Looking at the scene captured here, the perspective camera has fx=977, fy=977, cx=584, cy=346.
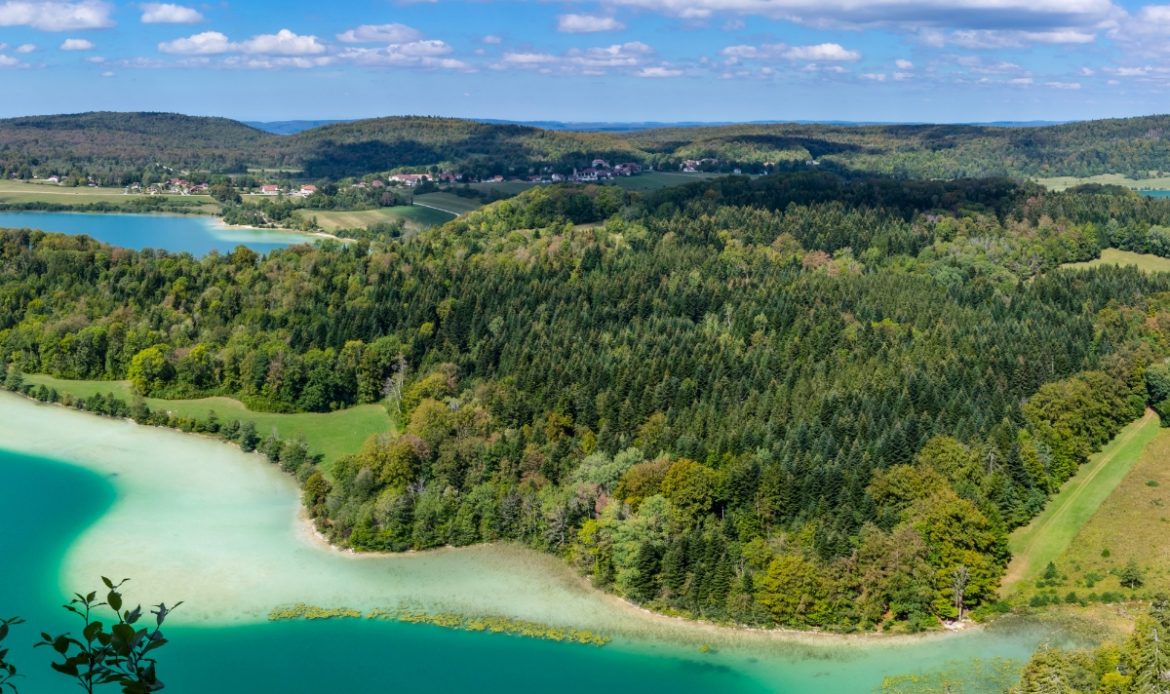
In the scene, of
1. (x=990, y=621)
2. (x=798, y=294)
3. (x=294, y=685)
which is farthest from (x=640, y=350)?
(x=294, y=685)

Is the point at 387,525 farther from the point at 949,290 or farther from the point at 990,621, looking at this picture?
the point at 949,290

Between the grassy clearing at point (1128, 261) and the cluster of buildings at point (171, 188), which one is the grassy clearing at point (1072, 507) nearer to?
the grassy clearing at point (1128, 261)

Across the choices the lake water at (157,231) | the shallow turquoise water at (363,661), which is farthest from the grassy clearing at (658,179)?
the shallow turquoise water at (363,661)

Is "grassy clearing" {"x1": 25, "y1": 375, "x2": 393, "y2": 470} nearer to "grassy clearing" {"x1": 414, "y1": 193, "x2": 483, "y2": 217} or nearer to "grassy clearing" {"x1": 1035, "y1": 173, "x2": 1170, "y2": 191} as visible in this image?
"grassy clearing" {"x1": 414, "y1": 193, "x2": 483, "y2": 217}

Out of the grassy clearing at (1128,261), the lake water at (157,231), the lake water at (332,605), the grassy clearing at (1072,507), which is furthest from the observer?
the lake water at (157,231)

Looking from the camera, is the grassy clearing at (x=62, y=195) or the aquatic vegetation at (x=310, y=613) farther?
the grassy clearing at (x=62, y=195)

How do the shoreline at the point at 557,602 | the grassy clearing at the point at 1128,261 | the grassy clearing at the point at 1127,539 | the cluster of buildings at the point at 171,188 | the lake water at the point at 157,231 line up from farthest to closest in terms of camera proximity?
the cluster of buildings at the point at 171,188, the lake water at the point at 157,231, the grassy clearing at the point at 1128,261, the grassy clearing at the point at 1127,539, the shoreline at the point at 557,602

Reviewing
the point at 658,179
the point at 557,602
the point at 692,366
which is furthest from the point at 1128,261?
the point at 658,179
